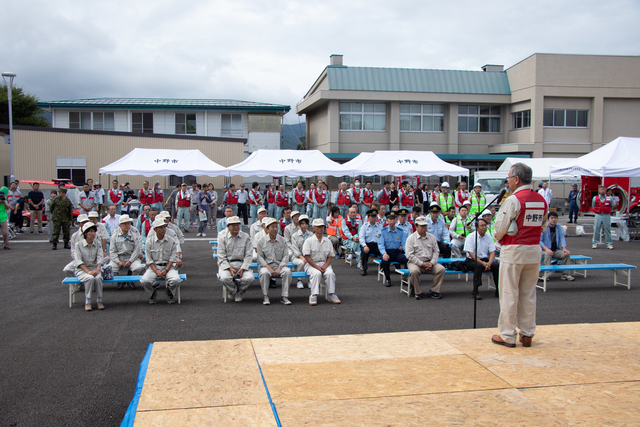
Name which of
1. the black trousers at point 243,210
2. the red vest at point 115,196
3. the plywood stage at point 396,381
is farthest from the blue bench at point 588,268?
the red vest at point 115,196

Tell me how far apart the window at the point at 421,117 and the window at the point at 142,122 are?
20.4m

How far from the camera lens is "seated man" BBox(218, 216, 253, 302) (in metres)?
8.48

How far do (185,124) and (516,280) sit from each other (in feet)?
→ 116

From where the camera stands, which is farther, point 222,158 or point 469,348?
point 222,158

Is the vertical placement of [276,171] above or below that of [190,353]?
above

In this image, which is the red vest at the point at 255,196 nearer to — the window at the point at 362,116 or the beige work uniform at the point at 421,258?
the beige work uniform at the point at 421,258

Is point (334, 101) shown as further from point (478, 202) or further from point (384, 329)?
point (384, 329)

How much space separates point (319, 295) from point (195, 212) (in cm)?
1481

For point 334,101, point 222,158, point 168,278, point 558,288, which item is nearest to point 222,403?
point 168,278

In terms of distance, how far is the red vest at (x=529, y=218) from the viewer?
502cm

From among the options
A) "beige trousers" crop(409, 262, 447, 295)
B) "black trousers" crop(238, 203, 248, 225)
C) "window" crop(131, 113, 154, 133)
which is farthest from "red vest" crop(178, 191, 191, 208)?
"window" crop(131, 113, 154, 133)

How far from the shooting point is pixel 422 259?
9.23m

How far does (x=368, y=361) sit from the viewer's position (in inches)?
184

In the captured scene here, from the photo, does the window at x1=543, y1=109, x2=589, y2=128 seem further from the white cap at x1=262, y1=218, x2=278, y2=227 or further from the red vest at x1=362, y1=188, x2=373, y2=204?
the white cap at x1=262, y1=218, x2=278, y2=227
